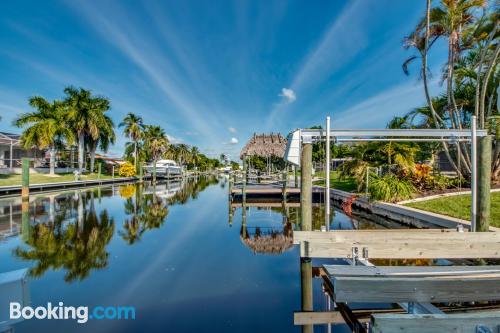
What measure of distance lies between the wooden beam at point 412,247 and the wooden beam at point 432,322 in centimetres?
222

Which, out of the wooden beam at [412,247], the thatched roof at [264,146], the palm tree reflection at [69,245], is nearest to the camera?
the wooden beam at [412,247]

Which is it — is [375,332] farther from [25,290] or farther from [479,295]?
[25,290]

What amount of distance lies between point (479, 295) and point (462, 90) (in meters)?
14.2

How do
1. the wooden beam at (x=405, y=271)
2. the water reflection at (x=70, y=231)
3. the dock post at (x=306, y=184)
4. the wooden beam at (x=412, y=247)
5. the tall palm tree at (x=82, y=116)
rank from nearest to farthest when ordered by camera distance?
the wooden beam at (x=405, y=271), the wooden beam at (x=412, y=247), the water reflection at (x=70, y=231), the dock post at (x=306, y=184), the tall palm tree at (x=82, y=116)

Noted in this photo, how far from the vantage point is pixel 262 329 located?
10.4ft

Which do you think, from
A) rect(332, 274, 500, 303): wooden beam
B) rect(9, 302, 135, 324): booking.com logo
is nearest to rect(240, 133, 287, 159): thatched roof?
rect(9, 302, 135, 324): booking.com logo

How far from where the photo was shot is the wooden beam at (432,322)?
185 cm

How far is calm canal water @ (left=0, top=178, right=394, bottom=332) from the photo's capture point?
133 inches

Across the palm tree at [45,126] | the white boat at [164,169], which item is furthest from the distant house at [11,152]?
the white boat at [164,169]

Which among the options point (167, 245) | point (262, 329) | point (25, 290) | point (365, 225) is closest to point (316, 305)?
point (262, 329)

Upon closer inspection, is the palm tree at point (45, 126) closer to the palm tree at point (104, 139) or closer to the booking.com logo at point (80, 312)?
the palm tree at point (104, 139)

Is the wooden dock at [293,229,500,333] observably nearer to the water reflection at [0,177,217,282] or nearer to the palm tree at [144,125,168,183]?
the water reflection at [0,177,217,282]

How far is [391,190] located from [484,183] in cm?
537

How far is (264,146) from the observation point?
2194 centimetres
